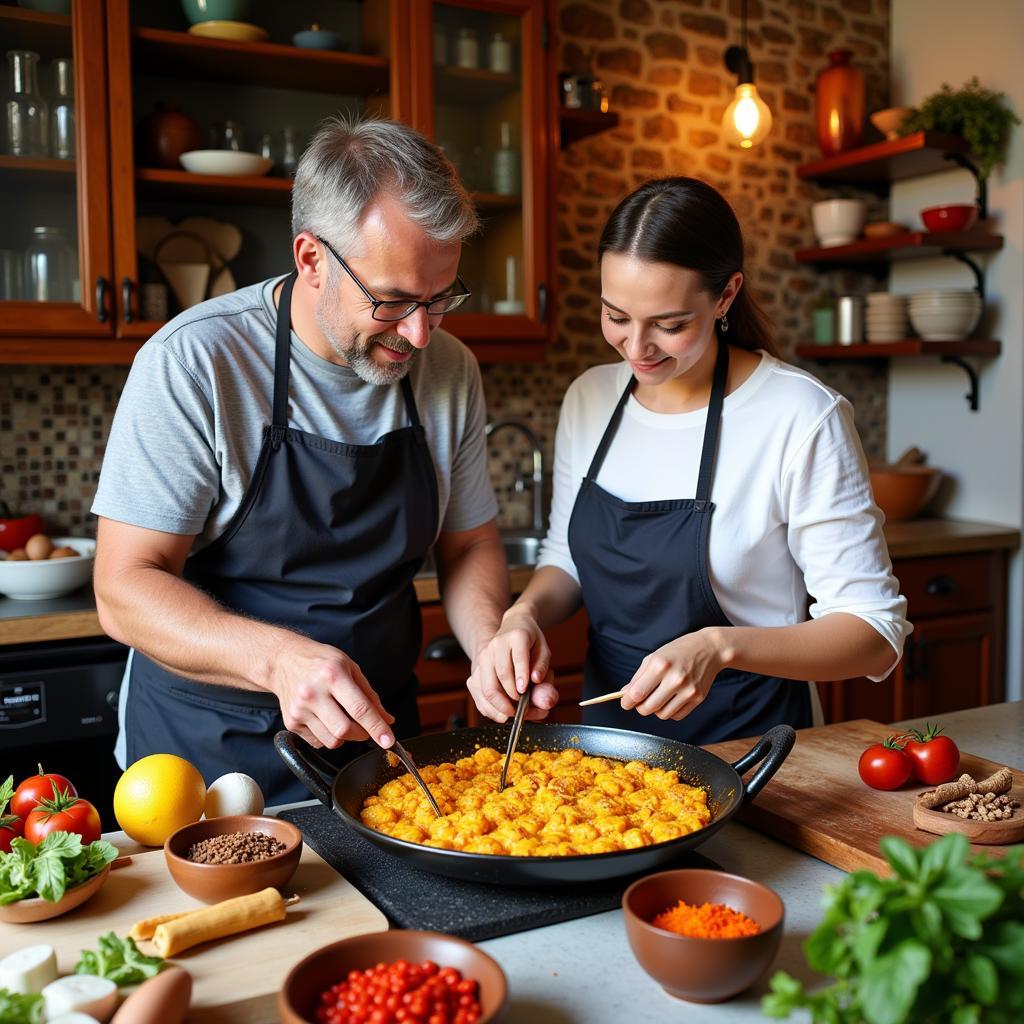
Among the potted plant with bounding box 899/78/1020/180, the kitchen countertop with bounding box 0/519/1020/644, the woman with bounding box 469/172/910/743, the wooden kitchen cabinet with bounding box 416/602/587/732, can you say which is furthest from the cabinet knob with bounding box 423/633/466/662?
the potted plant with bounding box 899/78/1020/180

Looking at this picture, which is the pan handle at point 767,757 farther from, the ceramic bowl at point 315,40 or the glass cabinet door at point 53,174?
the ceramic bowl at point 315,40

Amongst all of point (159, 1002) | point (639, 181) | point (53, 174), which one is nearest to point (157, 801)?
point (159, 1002)

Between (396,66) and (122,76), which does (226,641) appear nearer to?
(122,76)

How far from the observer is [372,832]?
125 cm

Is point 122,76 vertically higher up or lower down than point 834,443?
higher up

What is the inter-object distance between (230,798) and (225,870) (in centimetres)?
24

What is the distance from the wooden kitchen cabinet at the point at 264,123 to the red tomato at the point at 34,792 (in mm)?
1782

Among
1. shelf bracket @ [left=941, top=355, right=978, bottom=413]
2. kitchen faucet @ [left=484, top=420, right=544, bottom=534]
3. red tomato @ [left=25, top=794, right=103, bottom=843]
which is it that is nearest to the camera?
red tomato @ [left=25, top=794, right=103, bottom=843]

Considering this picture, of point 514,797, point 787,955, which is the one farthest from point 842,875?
point 514,797

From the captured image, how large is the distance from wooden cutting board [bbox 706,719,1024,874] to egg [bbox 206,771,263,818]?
653 mm

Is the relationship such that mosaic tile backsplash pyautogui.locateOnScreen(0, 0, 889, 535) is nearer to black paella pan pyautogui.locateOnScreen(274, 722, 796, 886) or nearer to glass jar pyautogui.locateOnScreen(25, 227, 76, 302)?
glass jar pyautogui.locateOnScreen(25, 227, 76, 302)

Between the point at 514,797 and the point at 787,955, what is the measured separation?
0.43 metres

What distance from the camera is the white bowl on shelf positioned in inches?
119

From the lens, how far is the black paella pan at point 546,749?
3.93 ft
